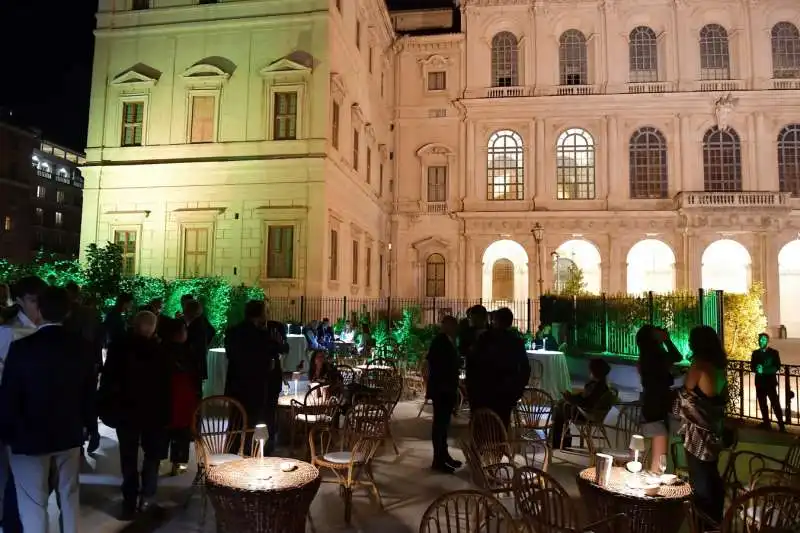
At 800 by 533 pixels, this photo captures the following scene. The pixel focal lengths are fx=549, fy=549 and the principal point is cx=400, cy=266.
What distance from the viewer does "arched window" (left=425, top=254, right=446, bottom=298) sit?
31219 mm

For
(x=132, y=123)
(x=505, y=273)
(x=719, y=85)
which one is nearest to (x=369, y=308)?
(x=505, y=273)

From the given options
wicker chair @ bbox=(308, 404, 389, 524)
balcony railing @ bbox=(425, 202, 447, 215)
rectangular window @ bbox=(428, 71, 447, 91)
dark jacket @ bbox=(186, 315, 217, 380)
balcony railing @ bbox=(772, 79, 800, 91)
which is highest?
rectangular window @ bbox=(428, 71, 447, 91)

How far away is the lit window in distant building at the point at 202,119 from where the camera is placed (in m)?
21.2

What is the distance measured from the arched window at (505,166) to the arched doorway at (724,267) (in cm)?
1089

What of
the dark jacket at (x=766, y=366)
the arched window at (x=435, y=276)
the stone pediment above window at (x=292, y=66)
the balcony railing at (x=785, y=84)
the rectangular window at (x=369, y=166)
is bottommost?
the dark jacket at (x=766, y=366)

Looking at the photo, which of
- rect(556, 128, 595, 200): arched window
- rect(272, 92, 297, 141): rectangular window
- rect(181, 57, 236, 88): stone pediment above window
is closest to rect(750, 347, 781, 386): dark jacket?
rect(272, 92, 297, 141): rectangular window

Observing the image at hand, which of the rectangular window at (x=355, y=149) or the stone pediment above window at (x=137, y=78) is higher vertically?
the stone pediment above window at (x=137, y=78)

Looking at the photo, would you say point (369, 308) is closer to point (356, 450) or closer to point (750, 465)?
point (356, 450)

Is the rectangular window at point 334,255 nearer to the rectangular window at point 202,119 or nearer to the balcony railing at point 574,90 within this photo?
the rectangular window at point 202,119

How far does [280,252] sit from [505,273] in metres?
16.7

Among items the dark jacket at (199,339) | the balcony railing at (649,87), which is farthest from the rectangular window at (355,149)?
the dark jacket at (199,339)

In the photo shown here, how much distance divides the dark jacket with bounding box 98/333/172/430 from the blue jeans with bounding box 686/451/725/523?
4.76 meters

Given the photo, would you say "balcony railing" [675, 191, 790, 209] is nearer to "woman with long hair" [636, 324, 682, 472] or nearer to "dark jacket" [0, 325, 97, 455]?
"woman with long hair" [636, 324, 682, 472]

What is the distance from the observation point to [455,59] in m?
31.7
